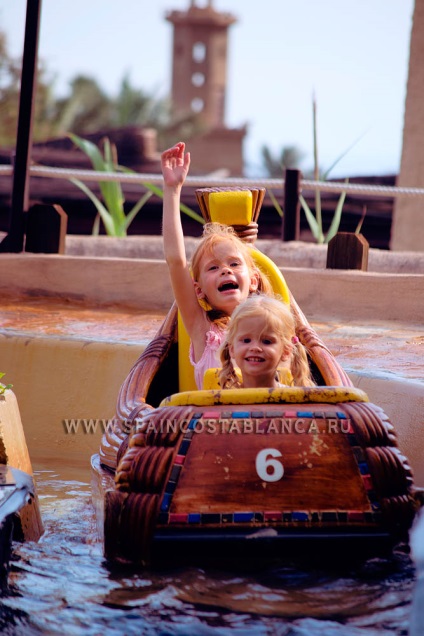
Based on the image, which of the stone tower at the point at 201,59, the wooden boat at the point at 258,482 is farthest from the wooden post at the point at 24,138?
the stone tower at the point at 201,59

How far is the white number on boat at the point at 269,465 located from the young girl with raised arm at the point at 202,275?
72 centimetres

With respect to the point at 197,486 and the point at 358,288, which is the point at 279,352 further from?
the point at 358,288

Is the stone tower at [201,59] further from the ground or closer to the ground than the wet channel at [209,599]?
further from the ground

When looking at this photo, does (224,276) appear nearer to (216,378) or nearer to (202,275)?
(202,275)

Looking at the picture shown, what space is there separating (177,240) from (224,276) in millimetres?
187

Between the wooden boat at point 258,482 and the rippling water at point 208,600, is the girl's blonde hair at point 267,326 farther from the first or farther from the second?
the rippling water at point 208,600

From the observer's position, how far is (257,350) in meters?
2.73

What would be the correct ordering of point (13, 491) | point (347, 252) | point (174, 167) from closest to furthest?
point (13, 491) < point (174, 167) < point (347, 252)

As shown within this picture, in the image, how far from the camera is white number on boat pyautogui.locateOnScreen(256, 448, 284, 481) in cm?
240

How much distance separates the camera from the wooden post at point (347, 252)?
235 inches

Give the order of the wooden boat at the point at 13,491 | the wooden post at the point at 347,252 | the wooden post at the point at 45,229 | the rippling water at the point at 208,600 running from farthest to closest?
the wooden post at the point at 45,229, the wooden post at the point at 347,252, the wooden boat at the point at 13,491, the rippling water at the point at 208,600

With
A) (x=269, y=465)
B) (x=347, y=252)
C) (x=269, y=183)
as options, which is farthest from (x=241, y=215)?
(x=269, y=183)

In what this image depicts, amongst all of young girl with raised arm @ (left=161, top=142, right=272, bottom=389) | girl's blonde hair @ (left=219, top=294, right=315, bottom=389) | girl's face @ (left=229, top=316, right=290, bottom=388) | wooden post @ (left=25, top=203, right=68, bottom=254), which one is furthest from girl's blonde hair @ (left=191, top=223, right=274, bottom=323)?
wooden post @ (left=25, top=203, right=68, bottom=254)

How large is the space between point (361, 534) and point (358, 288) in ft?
11.5
